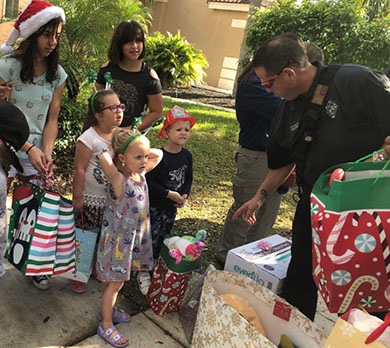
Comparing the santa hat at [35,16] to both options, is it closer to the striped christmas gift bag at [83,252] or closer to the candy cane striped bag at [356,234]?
the striped christmas gift bag at [83,252]

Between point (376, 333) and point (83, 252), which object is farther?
point (83, 252)

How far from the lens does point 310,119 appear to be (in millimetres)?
2174

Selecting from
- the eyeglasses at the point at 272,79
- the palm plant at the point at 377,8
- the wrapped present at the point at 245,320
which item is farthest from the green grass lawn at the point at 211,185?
the palm plant at the point at 377,8

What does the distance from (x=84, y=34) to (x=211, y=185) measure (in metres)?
2.82

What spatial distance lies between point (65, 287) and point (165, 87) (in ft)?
39.5

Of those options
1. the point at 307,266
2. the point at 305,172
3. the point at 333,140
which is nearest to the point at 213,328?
the point at 307,266

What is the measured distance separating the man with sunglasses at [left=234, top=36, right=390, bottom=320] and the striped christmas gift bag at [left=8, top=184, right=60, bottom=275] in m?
1.45

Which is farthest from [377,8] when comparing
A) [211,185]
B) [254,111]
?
[254,111]

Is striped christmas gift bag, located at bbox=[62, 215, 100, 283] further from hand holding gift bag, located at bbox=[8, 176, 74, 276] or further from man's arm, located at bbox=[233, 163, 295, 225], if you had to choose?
man's arm, located at bbox=[233, 163, 295, 225]

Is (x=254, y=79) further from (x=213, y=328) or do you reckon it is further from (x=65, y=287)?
(x=65, y=287)

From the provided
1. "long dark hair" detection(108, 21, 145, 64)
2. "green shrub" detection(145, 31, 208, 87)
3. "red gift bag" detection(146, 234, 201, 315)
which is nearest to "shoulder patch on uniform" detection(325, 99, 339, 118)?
"red gift bag" detection(146, 234, 201, 315)

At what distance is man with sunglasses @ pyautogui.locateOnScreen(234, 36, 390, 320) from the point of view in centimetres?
201

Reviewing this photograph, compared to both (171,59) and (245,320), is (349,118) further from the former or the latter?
(171,59)

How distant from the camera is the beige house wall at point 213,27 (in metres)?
19.5
